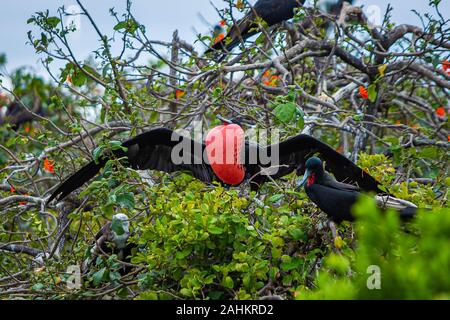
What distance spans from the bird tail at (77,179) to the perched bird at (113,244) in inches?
20.1

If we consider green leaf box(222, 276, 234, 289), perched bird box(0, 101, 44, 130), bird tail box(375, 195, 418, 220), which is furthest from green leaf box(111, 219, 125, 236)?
perched bird box(0, 101, 44, 130)

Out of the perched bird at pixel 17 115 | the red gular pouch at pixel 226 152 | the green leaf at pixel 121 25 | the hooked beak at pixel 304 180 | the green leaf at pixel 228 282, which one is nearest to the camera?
the green leaf at pixel 228 282

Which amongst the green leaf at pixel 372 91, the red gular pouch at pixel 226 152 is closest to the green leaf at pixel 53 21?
the red gular pouch at pixel 226 152

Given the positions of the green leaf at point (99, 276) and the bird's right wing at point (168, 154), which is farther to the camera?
the bird's right wing at point (168, 154)

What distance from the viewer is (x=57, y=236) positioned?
3795mm

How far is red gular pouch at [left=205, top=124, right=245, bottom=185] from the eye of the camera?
12.7ft

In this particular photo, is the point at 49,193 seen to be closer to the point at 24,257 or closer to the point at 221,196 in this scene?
the point at 24,257

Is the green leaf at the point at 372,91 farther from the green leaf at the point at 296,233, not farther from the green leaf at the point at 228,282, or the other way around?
the green leaf at the point at 228,282

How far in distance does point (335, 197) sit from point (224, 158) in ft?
3.41

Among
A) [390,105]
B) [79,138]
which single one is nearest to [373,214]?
[79,138]

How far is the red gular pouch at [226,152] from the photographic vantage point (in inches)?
153

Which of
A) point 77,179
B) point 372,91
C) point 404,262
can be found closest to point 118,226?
point 77,179

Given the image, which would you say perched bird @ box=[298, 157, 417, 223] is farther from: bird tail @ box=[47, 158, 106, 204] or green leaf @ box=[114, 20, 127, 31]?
green leaf @ box=[114, 20, 127, 31]

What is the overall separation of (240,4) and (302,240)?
1.94 metres
